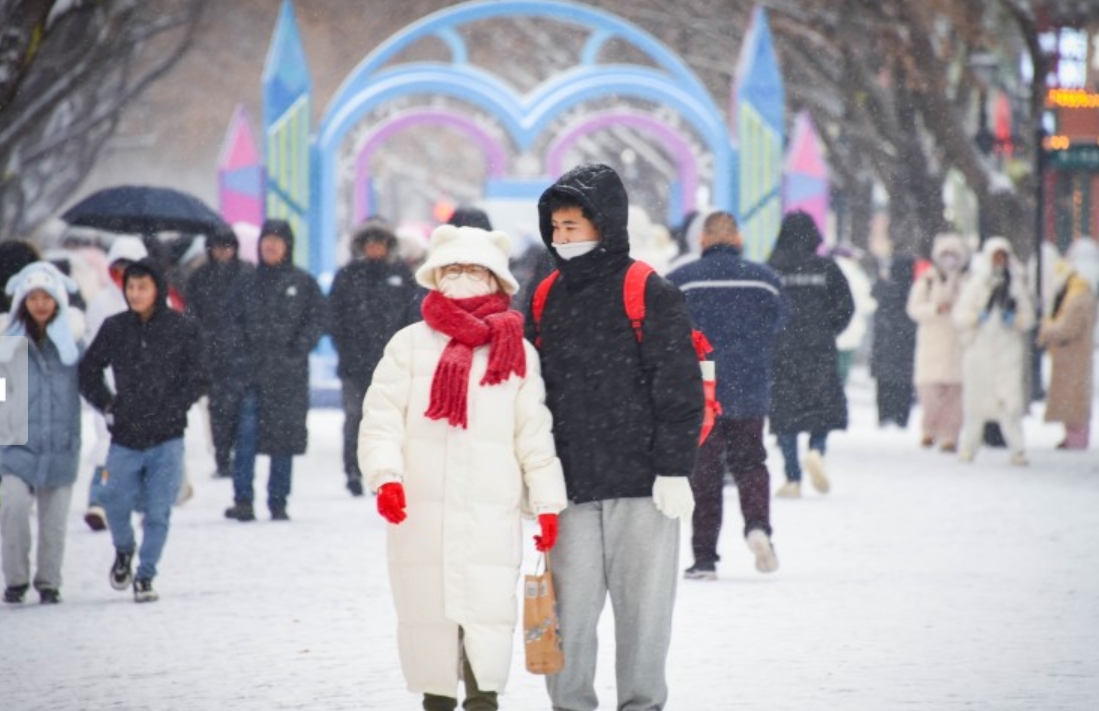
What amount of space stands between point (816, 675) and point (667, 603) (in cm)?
144

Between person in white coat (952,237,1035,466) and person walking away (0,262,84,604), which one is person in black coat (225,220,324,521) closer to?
person walking away (0,262,84,604)

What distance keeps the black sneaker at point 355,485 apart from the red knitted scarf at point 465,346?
8277mm

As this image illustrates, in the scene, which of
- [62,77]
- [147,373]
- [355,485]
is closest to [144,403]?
[147,373]

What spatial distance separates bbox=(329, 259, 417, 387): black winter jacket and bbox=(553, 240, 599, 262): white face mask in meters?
7.66

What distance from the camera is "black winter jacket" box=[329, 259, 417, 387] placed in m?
14.1

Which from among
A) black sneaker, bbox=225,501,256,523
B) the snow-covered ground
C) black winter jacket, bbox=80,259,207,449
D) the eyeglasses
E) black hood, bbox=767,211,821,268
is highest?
black hood, bbox=767,211,821,268

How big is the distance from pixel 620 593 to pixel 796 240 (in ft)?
24.7

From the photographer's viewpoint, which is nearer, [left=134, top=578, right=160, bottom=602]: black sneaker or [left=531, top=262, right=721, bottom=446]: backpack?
[left=531, top=262, right=721, bottom=446]: backpack

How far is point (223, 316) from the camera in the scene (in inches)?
539

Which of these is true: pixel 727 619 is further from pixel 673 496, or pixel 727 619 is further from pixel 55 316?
pixel 55 316

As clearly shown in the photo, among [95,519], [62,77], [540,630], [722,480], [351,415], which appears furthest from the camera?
[62,77]

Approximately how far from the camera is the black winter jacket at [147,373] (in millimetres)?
9648

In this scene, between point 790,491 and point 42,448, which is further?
point 790,491

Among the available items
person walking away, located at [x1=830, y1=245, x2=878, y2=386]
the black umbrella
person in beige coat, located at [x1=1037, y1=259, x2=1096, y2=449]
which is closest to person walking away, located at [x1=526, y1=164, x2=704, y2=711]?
the black umbrella
